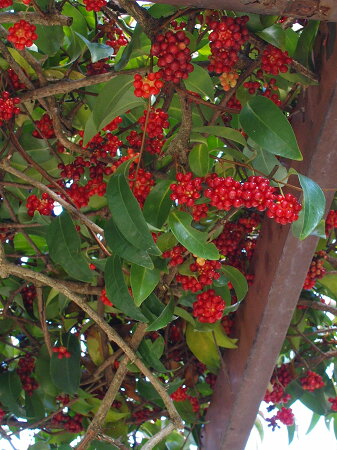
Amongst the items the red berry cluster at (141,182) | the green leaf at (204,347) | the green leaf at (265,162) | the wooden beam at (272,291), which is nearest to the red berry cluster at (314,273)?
the wooden beam at (272,291)

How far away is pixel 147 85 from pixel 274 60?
0.72ft

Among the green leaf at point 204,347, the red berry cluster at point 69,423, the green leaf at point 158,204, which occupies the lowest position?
the red berry cluster at point 69,423

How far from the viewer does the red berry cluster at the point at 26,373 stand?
5.08 feet

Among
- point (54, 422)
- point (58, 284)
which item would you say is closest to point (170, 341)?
point (54, 422)

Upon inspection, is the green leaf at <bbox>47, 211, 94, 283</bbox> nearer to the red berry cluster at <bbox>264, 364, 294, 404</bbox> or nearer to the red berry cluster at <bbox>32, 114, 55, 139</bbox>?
the red berry cluster at <bbox>32, 114, 55, 139</bbox>

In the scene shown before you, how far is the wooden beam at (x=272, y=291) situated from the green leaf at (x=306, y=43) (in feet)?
0.09

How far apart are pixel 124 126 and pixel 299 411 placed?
110cm

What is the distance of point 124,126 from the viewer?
1.38 m

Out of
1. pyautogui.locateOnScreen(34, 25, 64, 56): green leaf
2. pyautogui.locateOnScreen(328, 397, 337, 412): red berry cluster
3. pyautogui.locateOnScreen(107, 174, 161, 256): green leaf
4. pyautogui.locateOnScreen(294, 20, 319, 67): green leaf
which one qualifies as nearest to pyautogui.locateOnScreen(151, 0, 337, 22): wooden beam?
pyautogui.locateOnScreen(294, 20, 319, 67): green leaf

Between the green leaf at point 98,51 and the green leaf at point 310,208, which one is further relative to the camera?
the green leaf at point 98,51

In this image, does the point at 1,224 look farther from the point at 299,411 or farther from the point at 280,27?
the point at 299,411

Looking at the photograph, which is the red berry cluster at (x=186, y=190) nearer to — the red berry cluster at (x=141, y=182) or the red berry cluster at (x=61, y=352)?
the red berry cluster at (x=141, y=182)

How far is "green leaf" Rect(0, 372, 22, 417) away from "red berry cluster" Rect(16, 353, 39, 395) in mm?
21

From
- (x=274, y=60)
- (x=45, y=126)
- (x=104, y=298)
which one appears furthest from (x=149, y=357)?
(x=274, y=60)
